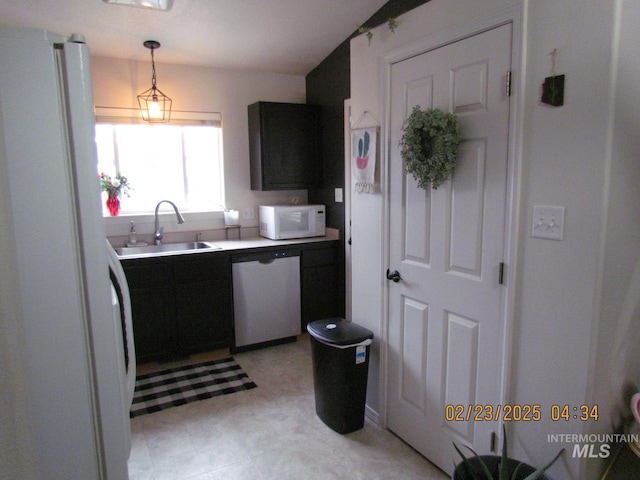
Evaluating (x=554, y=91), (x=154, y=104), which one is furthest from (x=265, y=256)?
(x=554, y=91)

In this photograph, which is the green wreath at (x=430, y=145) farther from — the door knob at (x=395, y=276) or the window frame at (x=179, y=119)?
the window frame at (x=179, y=119)

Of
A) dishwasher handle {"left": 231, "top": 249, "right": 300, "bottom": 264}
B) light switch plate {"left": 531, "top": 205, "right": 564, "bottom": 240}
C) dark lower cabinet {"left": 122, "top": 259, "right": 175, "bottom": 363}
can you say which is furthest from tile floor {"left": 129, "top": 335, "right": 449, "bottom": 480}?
light switch plate {"left": 531, "top": 205, "right": 564, "bottom": 240}

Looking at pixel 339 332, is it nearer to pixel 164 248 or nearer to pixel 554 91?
pixel 554 91

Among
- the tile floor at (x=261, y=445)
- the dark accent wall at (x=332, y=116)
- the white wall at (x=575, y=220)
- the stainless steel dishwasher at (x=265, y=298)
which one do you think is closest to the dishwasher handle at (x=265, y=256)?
the stainless steel dishwasher at (x=265, y=298)

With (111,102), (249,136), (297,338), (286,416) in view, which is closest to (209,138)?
(249,136)

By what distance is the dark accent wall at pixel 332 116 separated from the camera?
146 inches

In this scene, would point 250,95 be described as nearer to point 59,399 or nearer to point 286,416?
point 286,416

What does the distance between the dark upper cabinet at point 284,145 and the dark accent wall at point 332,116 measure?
0.11 meters

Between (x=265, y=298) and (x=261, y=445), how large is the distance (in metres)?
1.44

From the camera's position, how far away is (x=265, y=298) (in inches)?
144

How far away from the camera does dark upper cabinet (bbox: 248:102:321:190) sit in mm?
3902

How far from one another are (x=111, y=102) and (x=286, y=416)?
9.25 ft

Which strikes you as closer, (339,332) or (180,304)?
(339,332)

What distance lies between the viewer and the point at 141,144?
372 centimetres
